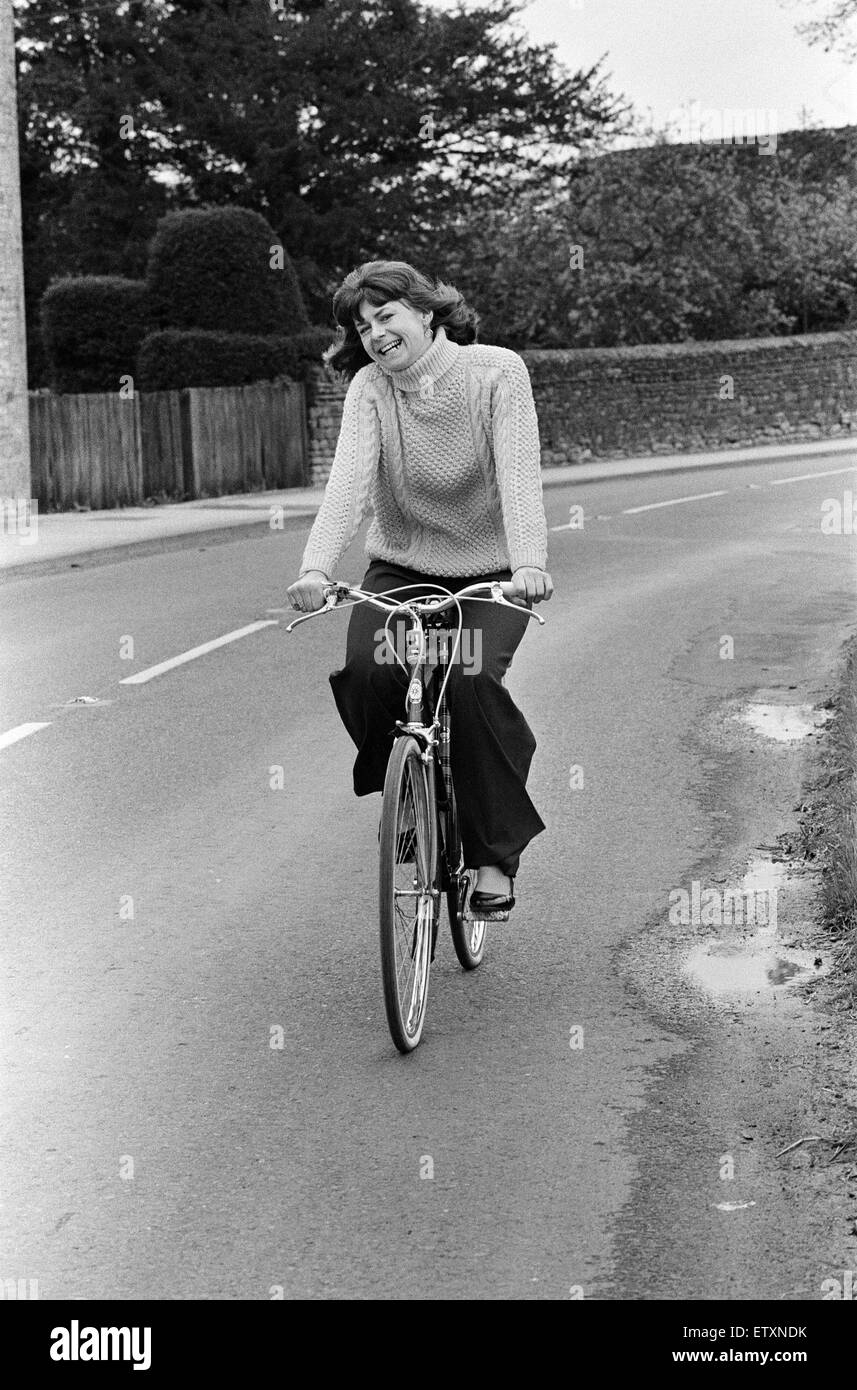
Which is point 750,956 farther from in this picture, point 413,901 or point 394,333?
point 394,333

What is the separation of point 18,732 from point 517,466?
4.99 m

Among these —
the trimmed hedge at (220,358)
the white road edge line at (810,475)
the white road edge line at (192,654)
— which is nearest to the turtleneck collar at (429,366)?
the white road edge line at (192,654)

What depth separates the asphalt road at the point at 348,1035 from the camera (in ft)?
12.5

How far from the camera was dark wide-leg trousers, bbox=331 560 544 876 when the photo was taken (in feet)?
17.1

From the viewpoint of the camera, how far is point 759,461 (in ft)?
111

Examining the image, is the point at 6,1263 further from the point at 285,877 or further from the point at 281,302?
the point at 281,302

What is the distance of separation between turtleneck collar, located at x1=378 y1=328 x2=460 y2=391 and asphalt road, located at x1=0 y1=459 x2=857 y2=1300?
68.1 inches

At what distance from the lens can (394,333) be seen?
17.0ft

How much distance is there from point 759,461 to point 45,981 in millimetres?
29478

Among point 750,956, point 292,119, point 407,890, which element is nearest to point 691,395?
point 292,119

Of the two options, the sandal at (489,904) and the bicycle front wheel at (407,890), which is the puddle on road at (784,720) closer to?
the sandal at (489,904)

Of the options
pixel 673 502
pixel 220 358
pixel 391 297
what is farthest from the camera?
pixel 220 358

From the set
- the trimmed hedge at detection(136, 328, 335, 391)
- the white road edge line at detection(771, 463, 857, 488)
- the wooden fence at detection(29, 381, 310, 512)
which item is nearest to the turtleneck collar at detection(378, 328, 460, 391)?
the wooden fence at detection(29, 381, 310, 512)
